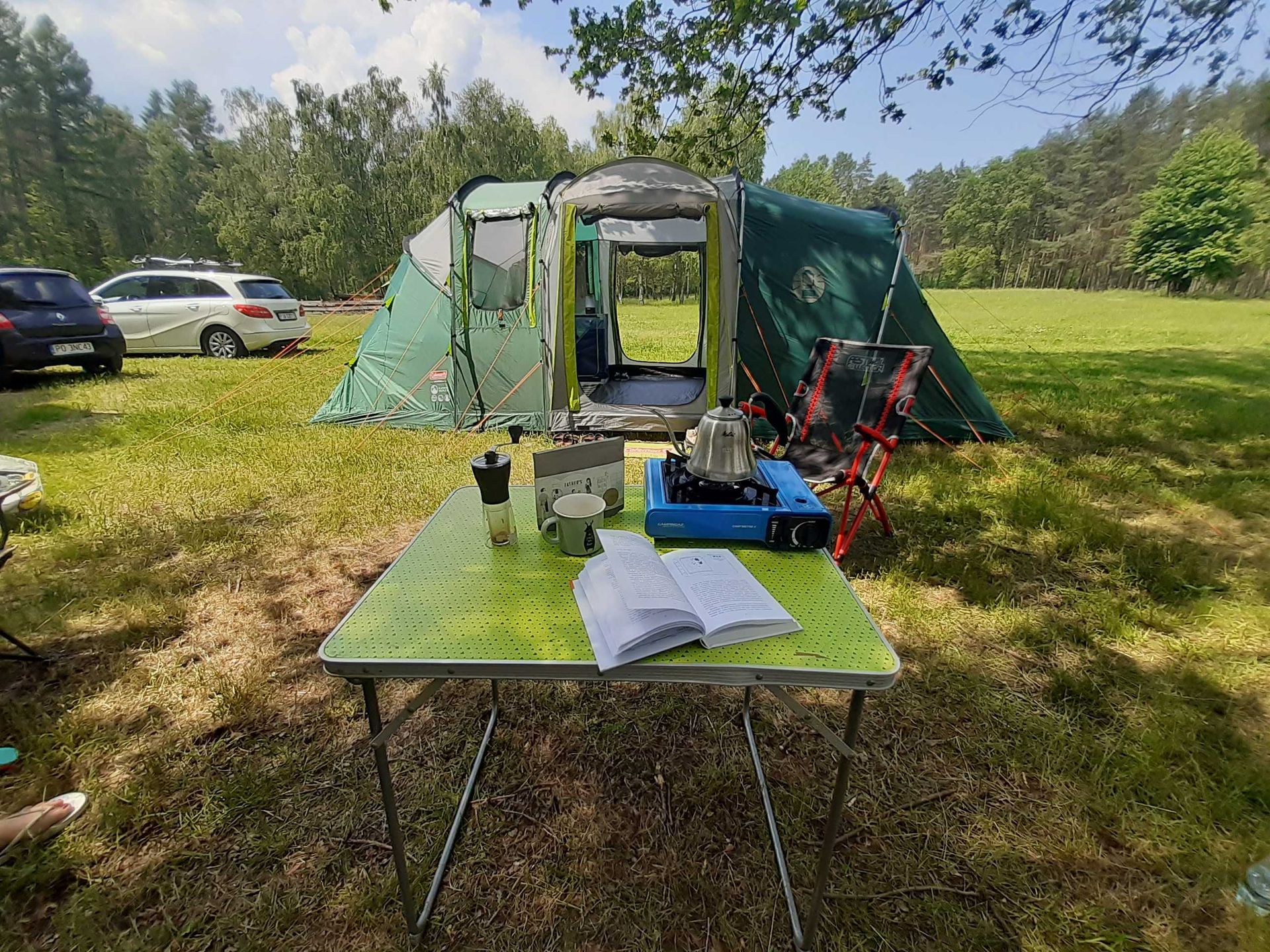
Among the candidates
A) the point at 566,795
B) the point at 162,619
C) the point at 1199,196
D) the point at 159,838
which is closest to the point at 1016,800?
the point at 566,795

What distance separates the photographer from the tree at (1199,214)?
28.0 meters

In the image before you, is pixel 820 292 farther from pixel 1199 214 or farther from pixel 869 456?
pixel 1199 214

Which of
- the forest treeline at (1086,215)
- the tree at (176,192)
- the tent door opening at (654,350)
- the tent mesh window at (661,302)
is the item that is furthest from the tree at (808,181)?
the tree at (176,192)

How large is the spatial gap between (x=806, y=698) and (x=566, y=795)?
102 cm

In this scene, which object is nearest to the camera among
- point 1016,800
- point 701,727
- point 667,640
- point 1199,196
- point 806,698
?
point 667,640

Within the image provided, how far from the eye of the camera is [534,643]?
109 centimetres

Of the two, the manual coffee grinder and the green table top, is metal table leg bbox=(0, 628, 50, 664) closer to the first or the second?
the green table top

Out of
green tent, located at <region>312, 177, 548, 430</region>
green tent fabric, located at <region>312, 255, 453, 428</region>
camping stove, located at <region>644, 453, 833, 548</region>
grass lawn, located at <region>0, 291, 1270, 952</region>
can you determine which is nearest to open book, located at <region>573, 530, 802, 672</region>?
camping stove, located at <region>644, 453, 833, 548</region>

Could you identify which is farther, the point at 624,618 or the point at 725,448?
the point at 725,448

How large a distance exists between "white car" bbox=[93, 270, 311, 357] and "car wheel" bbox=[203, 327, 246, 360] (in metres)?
0.01

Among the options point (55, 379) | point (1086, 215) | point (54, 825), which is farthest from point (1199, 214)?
point (55, 379)

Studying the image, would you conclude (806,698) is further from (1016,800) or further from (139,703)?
(139,703)

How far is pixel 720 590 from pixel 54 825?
2.07 metres

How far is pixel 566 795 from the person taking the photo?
179 cm
